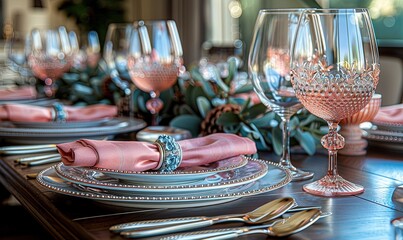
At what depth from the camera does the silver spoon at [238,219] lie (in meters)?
0.68

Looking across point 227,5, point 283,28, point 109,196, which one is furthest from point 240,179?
point 227,5

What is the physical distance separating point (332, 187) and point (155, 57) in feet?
2.35

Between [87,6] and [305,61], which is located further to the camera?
[87,6]

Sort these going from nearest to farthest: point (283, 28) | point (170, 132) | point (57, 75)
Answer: point (283, 28) < point (170, 132) < point (57, 75)

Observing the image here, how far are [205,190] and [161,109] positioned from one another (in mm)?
815

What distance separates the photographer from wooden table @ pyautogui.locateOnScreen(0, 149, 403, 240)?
71 cm

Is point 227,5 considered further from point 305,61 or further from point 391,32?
point 305,61

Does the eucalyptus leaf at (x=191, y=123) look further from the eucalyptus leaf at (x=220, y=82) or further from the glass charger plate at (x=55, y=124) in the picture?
the glass charger plate at (x=55, y=124)

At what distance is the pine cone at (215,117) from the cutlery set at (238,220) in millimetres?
498

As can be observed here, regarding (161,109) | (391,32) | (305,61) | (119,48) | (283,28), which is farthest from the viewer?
(391,32)

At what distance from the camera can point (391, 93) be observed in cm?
235

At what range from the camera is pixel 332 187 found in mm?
880

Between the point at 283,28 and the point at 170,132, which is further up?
the point at 283,28

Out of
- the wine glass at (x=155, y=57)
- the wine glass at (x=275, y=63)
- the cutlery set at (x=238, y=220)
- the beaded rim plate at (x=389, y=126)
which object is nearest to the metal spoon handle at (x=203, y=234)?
the cutlery set at (x=238, y=220)
